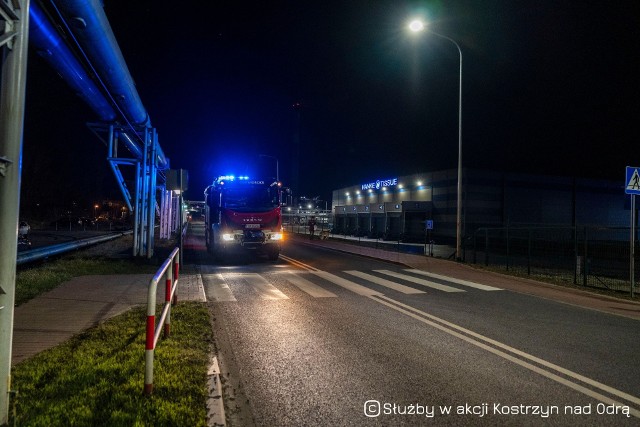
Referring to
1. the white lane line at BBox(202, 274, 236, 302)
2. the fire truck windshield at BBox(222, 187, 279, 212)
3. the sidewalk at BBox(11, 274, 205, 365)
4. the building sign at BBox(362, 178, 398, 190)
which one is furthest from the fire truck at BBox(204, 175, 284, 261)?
the building sign at BBox(362, 178, 398, 190)

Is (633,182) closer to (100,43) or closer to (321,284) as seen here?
(321,284)

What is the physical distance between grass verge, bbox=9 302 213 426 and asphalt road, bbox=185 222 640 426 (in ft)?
1.42

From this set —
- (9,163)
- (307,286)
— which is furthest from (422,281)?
(9,163)

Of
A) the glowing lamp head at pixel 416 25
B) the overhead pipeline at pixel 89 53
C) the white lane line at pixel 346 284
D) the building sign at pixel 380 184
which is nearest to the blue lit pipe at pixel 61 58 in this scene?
the overhead pipeline at pixel 89 53

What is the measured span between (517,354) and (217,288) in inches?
309

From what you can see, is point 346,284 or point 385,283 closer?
point 346,284

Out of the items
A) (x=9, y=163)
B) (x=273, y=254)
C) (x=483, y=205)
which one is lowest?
(x=273, y=254)

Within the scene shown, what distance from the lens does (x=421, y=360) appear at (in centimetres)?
562

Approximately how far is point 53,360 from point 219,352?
1.94m

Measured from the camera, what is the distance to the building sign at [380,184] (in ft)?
178

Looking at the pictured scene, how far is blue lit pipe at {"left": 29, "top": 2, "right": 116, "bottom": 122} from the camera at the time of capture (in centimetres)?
827

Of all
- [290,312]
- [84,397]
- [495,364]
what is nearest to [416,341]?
[495,364]

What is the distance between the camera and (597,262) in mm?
16594

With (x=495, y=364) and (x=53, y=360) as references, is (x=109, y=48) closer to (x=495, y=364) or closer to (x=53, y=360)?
(x=53, y=360)
